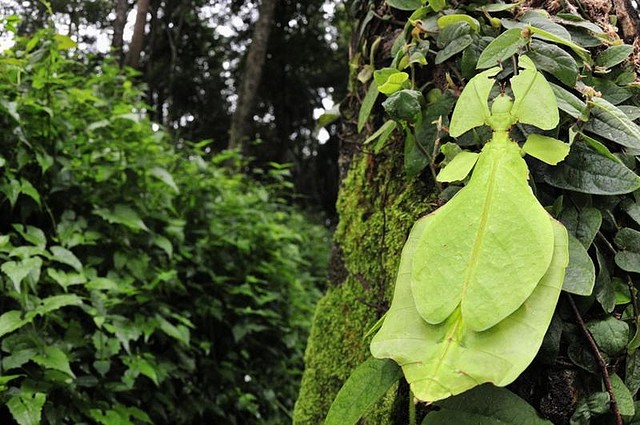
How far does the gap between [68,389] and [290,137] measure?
4759 millimetres

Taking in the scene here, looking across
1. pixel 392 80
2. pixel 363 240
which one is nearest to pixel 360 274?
pixel 363 240

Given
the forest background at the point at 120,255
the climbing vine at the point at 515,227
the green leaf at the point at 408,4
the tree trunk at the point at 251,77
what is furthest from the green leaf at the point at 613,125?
the tree trunk at the point at 251,77

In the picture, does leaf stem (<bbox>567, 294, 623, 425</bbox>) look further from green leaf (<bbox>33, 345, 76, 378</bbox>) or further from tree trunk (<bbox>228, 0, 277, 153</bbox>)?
tree trunk (<bbox>228, 0, 277, 153</bbox>)

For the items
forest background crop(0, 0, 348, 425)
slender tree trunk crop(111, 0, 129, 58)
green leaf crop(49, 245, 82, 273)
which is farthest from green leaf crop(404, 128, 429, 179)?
slender tree trunk crop(111, 0, 129, 58)

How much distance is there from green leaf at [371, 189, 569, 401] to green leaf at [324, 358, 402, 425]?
8 cm

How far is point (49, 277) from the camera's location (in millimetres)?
1668

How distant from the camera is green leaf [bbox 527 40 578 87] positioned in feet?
2.21

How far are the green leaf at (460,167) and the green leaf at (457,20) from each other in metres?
0.22

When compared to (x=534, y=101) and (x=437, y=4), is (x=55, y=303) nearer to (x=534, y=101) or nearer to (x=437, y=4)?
(x=437, y=4)

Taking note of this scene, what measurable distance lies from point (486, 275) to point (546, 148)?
0.61 feet

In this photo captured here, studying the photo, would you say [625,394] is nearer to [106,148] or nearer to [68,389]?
[68,389]

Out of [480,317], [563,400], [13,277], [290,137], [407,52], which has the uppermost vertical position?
[407,52]

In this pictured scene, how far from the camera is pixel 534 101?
61 centimetres

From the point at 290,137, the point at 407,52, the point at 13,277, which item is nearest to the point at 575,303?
the point at 407,52
